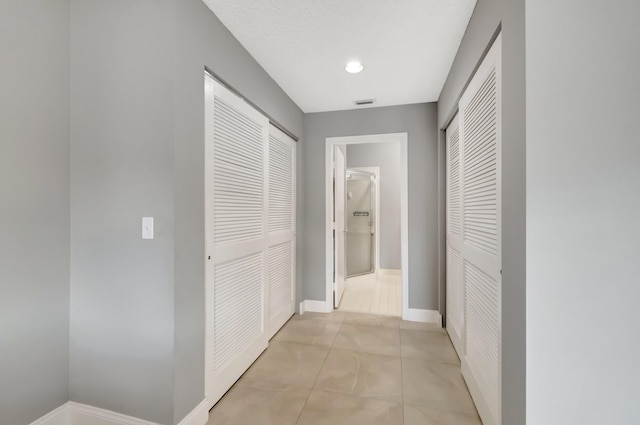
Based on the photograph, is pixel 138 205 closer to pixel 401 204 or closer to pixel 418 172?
pixel 401 204

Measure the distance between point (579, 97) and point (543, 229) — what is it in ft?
1.58

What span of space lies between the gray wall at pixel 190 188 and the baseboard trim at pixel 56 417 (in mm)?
685

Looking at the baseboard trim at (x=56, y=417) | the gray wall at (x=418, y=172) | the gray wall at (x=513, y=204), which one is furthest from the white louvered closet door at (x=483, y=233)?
the baseboard trim at (x=56, y=417)

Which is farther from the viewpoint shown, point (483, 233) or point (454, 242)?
point (454, 242)

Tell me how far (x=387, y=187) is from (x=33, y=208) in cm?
469

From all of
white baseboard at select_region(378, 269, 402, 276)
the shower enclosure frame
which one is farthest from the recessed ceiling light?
white baseboard at select_region(378, 269, 402, 276)

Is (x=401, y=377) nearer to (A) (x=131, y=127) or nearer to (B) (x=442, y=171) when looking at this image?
(B) (x=442, y=171)

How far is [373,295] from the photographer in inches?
153

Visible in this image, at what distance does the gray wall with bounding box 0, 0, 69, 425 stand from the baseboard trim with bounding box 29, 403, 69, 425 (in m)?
0.03

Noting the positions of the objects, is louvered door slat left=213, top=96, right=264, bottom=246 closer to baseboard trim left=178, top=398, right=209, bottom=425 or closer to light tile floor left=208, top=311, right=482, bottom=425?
baseboard trim left=178, top=398, right=209, bottom=425

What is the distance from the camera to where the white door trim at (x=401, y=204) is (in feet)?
9.78

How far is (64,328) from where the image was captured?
1.43 meters

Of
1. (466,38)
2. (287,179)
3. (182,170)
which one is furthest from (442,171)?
(182,170)

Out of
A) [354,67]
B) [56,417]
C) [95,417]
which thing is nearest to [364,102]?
[354,67]
